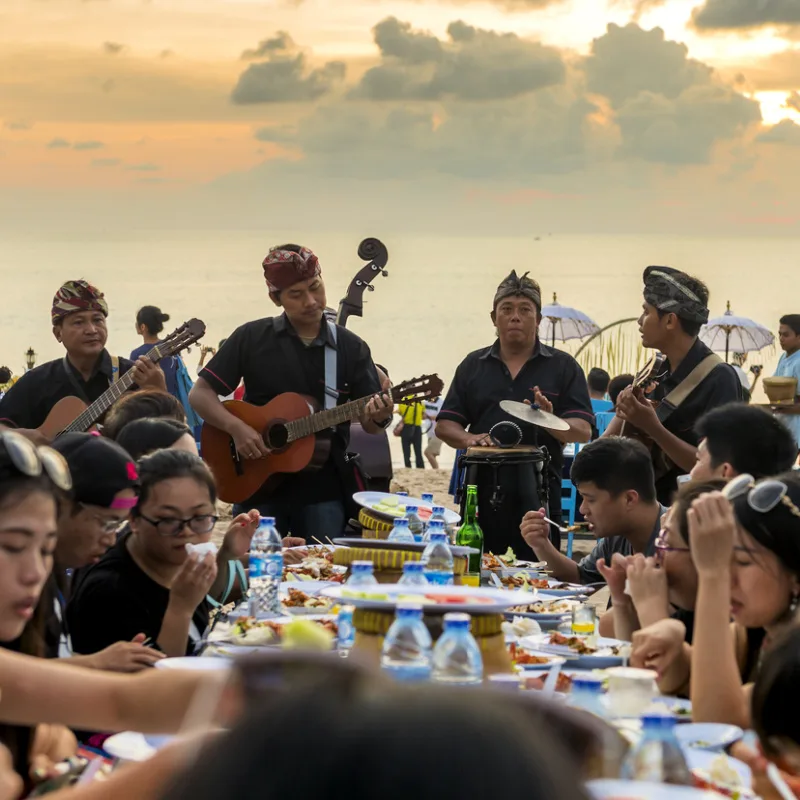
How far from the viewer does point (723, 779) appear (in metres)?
2.08

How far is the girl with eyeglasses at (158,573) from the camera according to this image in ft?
10.3

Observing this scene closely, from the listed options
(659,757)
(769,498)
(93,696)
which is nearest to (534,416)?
(769,498)

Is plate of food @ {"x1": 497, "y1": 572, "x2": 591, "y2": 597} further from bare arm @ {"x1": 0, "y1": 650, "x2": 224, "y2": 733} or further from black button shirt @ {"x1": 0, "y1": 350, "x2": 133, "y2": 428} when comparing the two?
bare arm @ {"x1": 0, "y1": 650, "x2": 224, "y2": 733}

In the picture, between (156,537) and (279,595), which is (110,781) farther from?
(279,595)

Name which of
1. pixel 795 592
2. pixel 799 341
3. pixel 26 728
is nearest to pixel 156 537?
pixel 26 728

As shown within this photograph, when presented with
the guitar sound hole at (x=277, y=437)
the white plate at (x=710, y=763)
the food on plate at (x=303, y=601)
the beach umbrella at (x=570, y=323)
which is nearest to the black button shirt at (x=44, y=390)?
the guitar sound hole at (x=277, y=437)

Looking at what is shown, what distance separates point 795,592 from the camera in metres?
2.73

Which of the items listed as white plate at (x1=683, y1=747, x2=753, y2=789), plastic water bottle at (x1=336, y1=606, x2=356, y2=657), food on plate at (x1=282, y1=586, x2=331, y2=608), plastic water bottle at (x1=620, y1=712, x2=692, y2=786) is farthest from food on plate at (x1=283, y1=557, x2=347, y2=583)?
plastic water bottle at (x1=620, y1=712, x2=692, y2=786)

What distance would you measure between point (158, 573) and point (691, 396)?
9.30 feet

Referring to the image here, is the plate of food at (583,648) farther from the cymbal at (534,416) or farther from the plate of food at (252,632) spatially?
the cymbal at (534,416)

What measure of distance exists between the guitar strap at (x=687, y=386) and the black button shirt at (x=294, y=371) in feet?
4.61

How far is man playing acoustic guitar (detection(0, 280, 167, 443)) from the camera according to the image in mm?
6039

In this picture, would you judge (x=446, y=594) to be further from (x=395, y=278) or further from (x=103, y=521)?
(x=395, y=278)

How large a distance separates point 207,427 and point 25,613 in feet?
13.9
